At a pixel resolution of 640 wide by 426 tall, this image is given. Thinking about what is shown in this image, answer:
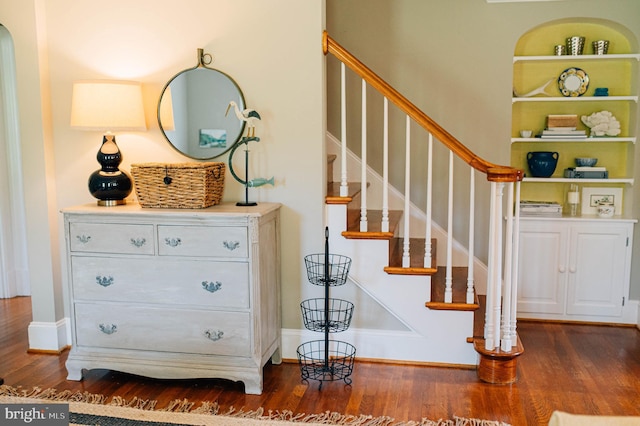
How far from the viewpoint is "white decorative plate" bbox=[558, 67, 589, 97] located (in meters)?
4.39

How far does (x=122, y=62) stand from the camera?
11.8 ft

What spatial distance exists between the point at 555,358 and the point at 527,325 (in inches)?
24.9

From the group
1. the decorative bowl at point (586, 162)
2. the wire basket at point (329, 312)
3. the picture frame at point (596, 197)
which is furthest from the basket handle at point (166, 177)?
the picture frame at point (596, 197)

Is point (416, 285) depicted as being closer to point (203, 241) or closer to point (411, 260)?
point (411, 260)

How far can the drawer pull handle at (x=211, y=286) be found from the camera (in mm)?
3158

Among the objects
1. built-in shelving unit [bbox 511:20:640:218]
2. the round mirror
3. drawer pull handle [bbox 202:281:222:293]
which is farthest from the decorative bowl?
drawer pull handle [bbox 202:281:222:293]

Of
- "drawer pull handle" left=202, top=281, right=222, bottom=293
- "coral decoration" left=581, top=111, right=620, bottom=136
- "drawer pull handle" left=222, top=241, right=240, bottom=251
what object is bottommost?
"drawer pull handle" left=202, top=281, right=222, bottom=293

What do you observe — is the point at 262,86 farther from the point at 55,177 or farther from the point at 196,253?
the point at 55,177

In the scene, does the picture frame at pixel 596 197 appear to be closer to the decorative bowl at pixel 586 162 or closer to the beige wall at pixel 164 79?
the decorative bowl at pixel 586 162

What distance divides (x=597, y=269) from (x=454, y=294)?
4.27 feet

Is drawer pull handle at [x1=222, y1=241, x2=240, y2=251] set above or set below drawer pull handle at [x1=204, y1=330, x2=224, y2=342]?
above

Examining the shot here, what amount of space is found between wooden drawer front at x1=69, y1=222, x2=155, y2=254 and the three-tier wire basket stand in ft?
2.95

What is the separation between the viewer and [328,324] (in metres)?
3.30

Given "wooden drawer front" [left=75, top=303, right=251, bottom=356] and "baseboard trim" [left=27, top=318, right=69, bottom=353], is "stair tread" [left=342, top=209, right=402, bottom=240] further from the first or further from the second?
"baseboard trim" [left=27, top=318, right=69, bottom=353]
